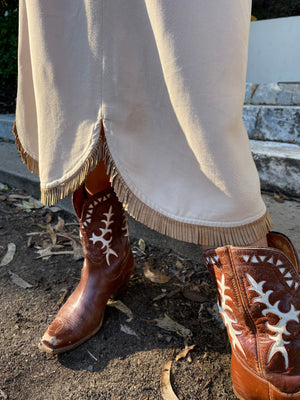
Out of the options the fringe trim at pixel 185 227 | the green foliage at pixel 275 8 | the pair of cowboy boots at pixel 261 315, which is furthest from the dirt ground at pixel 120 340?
the green foliage at pixel 275 8

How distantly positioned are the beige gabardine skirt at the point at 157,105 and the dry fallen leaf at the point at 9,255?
33.5 inches

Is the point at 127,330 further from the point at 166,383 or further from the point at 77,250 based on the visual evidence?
the point at 77,250

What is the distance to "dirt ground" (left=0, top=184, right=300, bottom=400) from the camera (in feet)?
3.21

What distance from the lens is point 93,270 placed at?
1207 millimetres

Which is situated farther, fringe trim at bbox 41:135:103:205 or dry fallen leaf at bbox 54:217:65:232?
dry fallen leaf at bbox 54:217:65:232

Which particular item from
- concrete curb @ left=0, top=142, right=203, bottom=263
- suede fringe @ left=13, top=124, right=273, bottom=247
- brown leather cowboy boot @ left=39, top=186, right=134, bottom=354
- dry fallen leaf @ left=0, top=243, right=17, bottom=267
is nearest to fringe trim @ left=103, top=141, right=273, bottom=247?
suede fringe @ left=13, top=124, right=273, bottom=247

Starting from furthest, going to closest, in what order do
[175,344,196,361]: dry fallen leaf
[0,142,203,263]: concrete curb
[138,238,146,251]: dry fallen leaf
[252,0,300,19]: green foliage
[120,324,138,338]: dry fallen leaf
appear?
[252,0,300,19]: green foliage, [138,238,146,251]: dry fallen leaf, [0,142,203,263]: concrete curb, [120,324,138,338]: dry fallen leaf, [175,344,196,361]: dry fallen leaf

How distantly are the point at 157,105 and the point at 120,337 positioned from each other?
2.44 ft

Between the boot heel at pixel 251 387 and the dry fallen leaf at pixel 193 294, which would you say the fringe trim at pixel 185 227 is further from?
the dry fallen leaf at pixel 193 294

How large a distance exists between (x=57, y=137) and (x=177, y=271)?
836 millimetres

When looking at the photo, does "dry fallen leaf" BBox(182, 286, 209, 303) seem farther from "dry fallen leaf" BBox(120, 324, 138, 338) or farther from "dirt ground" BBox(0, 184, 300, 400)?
"dry fallen leaf" BBox(120, 324, 138, 338)

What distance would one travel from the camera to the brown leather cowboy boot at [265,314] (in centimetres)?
83

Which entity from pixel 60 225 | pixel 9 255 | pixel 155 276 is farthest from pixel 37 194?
pixel 155 276

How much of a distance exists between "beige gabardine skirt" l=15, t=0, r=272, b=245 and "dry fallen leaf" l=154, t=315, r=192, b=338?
46 cm
